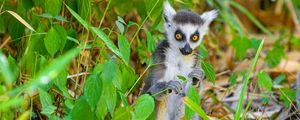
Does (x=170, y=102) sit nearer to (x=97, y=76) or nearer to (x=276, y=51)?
(x=97, y=76)

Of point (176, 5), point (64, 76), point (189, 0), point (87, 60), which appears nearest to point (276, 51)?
point (176, 5)

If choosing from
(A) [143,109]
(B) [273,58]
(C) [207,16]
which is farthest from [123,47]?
(B) [273,58]

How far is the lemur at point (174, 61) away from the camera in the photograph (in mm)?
4586

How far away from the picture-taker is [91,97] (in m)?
3.60

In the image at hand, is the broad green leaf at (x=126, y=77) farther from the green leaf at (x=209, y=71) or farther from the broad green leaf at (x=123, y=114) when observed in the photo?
the green leaf at (x=209, y=71)

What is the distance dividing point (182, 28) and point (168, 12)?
0.18m

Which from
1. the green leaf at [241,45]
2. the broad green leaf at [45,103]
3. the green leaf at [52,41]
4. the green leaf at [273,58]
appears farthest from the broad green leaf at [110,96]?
the green leaf at [273,58]

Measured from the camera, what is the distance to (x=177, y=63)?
4.68 meters

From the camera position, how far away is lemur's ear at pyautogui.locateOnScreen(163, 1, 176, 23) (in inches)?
190

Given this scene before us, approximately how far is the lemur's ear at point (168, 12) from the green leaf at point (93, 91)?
1.34 metres

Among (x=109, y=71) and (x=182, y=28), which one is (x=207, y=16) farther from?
(x=109, y=71)

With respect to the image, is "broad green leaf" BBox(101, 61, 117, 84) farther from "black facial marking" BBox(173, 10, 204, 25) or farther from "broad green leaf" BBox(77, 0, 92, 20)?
"black facial marking" BBox(173, 10, 204, 25)

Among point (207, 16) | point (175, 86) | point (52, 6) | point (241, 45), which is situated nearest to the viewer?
point (52, 6)

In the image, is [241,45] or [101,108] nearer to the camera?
[101,108]
